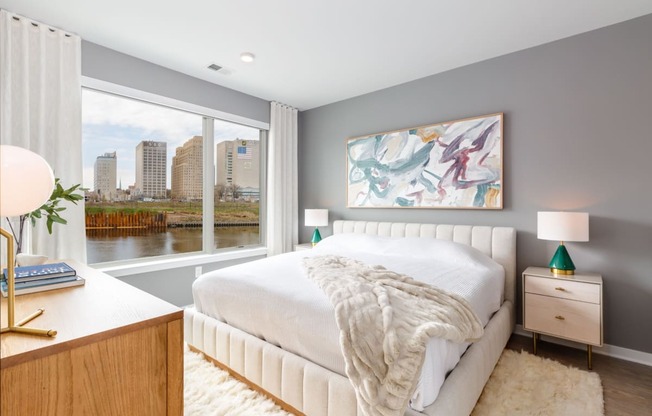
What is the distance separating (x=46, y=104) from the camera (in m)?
2.42

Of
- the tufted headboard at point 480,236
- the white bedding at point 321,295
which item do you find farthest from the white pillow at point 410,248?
Answer: the tufted headboard at point 480,236

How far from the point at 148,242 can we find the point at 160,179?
0.69 metres

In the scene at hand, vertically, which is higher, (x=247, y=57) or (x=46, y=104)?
(x=247, y=57)

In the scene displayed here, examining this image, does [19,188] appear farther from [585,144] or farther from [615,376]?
[585,144]

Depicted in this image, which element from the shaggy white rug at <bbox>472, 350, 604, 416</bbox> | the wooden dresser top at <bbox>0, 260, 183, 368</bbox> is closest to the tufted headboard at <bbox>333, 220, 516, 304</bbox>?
the shaggy white rug at <bbox>472, 350, 604, 416</bbox>

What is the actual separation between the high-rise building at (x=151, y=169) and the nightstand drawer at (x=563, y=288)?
3620 mm

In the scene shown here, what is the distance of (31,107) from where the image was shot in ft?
7.75

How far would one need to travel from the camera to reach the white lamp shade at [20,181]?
772 millimetres

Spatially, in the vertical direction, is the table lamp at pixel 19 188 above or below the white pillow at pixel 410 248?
above

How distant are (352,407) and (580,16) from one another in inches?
121

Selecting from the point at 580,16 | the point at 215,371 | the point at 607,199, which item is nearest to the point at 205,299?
the point at 215,371

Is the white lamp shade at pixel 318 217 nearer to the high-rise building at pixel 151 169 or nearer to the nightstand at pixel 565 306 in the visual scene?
the high-rise building at pixel 151 169

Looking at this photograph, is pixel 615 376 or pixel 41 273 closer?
pixel 41 273

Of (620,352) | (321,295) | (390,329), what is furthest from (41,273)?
(620,352)
